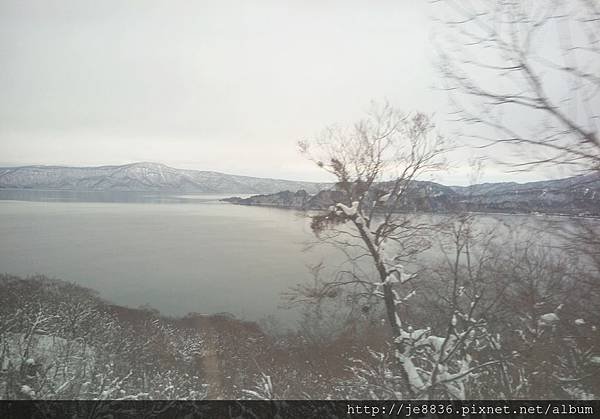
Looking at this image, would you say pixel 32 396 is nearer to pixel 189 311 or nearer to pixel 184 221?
pixel 189 311

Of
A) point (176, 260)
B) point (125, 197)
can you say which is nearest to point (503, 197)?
point (176, 260)

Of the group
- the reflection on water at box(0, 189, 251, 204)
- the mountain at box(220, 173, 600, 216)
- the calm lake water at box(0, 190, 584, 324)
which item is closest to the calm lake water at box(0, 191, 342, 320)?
the calm lake water at box(0, 190, 584, 324)

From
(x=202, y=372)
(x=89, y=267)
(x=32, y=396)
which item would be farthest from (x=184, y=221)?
(x=32, y=396)

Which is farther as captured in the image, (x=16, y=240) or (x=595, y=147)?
(x=16, y=240)

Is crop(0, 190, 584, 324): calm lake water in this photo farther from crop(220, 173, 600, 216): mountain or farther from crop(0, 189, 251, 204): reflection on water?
crop(0, 189, 251, 204): reflection on water

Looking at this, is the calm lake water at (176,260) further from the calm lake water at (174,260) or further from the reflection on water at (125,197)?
the reflection on water at (125,197)
